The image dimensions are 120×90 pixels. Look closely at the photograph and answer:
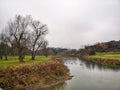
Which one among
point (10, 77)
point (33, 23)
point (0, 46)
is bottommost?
point (10, 77)

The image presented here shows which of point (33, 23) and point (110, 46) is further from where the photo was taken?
point (110, 46)

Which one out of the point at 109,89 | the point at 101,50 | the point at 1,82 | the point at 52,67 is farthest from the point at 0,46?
the point at 101,50

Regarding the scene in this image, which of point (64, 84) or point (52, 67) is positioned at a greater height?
point (52, 67)

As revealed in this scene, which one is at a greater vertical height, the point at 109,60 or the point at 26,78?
the point at 109,60

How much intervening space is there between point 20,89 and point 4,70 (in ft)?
16.2

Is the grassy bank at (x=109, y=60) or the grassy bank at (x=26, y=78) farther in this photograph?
the grassy bank at (x=109, y=60)

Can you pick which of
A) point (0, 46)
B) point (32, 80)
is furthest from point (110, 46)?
point (32, 80)

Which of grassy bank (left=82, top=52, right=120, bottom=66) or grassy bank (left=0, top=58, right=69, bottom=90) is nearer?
grassy bank (left=0, top=58, right=69, bottom=90)

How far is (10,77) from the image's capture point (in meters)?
28.2

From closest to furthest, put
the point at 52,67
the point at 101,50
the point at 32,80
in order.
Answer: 1. the point at 32,80
2. the point at 52,67
3. the point at 101,50

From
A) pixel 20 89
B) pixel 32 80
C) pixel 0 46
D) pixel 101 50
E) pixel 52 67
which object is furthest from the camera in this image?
pixel 101 50

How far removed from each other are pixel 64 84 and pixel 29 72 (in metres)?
6.40

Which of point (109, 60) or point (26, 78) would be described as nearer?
point (26, 78)

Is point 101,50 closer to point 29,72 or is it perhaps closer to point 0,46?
point 0,46
